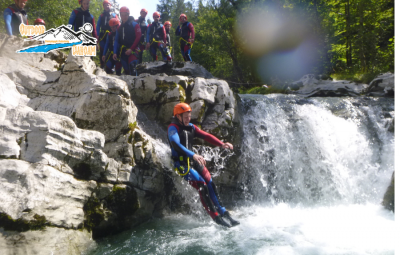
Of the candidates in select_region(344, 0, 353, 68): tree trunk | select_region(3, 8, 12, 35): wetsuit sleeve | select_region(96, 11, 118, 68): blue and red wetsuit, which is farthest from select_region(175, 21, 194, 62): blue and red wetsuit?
select_region(344, 0, 353, 68): tree trunk

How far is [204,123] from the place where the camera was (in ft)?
22.1

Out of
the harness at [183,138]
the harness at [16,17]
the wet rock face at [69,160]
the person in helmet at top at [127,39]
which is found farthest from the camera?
the person in helmet at top at [127,39]

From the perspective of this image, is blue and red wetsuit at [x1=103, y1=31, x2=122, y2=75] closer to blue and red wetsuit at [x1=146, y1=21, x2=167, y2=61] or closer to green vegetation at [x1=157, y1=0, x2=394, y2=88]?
blue and red wetsuit at [x1=146, y1=21, x2=167, y2=61]

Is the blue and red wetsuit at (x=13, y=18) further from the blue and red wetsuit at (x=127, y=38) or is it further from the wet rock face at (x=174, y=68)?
the wet rock face at (x=174, y=68)

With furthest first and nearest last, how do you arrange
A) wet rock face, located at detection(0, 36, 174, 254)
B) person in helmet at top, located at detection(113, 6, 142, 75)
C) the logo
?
person in helmet at top, located at detection(113, 6, 142, 75), the logo, wet rock face, located at detection(0, 36, 174, 254)

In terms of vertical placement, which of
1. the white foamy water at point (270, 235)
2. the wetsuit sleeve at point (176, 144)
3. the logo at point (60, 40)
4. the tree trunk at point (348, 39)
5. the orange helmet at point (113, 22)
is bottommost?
the white foamy water at point (270, 235)

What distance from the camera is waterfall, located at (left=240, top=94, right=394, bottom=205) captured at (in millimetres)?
6969

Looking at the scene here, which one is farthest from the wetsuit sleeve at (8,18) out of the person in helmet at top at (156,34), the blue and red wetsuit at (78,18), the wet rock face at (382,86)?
the wet rock face at (382,86)

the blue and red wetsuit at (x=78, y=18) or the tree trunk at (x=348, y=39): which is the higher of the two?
the tree trunk at (x=348, y=39)

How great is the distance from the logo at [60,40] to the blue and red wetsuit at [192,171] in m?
3.26

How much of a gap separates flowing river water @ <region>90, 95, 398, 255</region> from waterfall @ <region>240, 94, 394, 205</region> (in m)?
0.03

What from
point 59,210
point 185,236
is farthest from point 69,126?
point 185,236

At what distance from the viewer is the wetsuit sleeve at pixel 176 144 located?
4.52 m

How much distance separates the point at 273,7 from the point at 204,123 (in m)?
15.7
